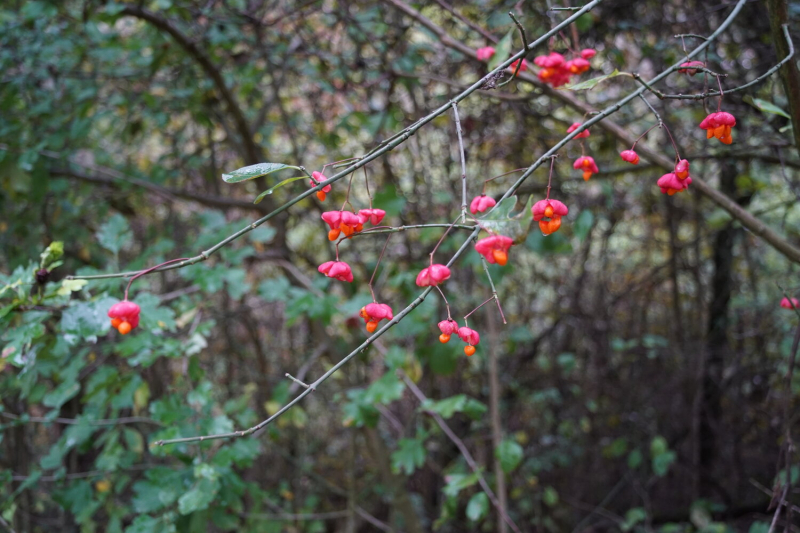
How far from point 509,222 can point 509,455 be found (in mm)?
1423

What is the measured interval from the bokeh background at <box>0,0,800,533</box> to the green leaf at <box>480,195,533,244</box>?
43.6 inches

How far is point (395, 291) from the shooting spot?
119 inches

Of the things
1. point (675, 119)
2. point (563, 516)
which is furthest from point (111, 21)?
point (563, 516)

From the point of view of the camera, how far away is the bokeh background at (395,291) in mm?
1998

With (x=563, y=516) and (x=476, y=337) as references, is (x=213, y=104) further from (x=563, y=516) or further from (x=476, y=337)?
(x=563, y=516)

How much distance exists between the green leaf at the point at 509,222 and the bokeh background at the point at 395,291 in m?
1.11

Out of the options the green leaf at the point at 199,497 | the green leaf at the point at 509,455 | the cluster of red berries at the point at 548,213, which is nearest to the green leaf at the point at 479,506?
the green leaf at the point at 509,455

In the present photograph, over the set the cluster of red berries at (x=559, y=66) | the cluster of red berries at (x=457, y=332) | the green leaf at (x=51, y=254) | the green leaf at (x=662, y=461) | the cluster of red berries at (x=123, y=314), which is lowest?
the green leaf at (x=662, y=461)

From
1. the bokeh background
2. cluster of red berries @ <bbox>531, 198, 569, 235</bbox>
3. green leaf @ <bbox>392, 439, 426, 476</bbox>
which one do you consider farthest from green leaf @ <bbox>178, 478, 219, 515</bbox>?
cluster of red berries @ <bbox>531, 198, 569, 235</bbox>

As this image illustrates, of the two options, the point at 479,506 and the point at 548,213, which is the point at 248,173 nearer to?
the point at 548,213

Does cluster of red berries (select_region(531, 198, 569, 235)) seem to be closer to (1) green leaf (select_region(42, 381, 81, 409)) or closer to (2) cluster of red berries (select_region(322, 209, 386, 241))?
(2) cluster of red berries (select_region(322, 209, 386, 241))

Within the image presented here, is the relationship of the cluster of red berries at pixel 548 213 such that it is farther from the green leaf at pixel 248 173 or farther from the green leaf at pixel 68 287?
the green leaf at pixel 68 287

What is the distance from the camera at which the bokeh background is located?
1998mm

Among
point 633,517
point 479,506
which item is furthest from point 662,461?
point 479,506
